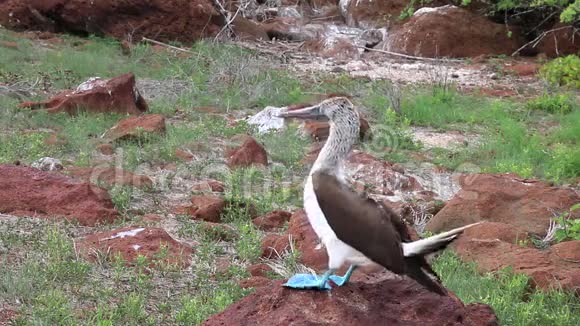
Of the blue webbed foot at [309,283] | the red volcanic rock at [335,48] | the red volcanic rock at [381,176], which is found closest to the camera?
the blue webbed foot at [309,283]

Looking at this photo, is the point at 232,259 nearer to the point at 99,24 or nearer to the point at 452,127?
the point at 452,127

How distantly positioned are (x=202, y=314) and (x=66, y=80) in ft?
22.9

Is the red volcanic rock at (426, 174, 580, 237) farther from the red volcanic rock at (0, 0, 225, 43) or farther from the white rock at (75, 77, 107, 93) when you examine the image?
the red volcanic rock at (0, 0, 225, 43)

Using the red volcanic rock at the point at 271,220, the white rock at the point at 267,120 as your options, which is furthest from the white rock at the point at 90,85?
the red volcanic rock at the point at 271,220

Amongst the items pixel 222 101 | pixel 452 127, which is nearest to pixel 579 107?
pixel 452 127

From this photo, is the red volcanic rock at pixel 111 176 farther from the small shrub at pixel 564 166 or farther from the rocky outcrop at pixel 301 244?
the small shrub at pixel 564 166

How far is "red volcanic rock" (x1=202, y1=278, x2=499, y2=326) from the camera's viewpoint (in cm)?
353

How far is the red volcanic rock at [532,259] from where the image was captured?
5367mm

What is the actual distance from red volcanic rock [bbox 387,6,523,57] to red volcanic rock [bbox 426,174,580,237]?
27.1 feet

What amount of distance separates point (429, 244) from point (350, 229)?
0.34 metres

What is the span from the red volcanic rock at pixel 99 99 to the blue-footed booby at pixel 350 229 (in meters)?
6.06

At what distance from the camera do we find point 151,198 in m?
7.05

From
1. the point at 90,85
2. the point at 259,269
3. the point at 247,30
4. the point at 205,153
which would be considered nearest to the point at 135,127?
the point at 205,153

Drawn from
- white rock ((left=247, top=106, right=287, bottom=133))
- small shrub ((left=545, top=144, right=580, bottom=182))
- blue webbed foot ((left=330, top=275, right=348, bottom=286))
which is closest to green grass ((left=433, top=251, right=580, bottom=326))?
blue webbed foot ((left=330, top=275, right=348, bottom=286))
